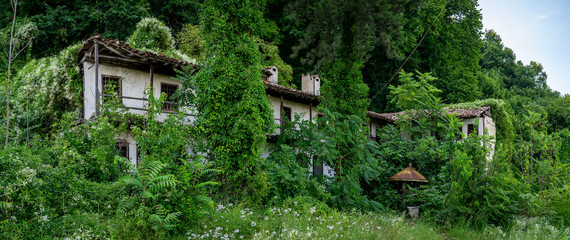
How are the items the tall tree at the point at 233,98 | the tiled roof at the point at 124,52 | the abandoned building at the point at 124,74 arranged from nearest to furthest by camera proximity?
the tall tree at the point at 233,98
the tiled roof at the point at 124,52
the abandoned building at the point at 124,74

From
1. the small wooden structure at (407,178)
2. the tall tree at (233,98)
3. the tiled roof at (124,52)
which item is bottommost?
the small wooden structure at (407,178)

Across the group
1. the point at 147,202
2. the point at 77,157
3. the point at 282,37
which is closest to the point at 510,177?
the point at 147,202

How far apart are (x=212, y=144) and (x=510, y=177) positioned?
715 cm

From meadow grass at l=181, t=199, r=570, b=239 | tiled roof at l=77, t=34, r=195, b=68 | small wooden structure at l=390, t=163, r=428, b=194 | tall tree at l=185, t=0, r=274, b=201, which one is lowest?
meadow grass at l=181, t=199, r=570, b=239

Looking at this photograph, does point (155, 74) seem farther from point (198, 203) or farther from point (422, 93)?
point (198, 203)

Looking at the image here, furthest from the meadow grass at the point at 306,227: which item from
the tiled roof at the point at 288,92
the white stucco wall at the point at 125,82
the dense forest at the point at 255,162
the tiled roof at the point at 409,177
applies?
the tiled roof at the point at 288,92

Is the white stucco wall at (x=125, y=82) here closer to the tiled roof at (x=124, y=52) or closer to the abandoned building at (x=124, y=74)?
the abandoned building at (x=124, y=74)

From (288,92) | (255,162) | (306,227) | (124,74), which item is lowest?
(306,227)

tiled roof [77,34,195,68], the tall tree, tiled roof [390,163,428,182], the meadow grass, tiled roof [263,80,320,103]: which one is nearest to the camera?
the meadow grass

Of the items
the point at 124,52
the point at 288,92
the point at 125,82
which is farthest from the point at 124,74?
the point at 288,92

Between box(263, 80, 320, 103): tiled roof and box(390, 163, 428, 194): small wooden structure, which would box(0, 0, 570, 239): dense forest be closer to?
box(390, 163, 428, 194): small wooden structure

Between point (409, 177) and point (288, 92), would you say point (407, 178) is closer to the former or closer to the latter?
point (409, 177)

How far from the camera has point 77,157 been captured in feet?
24.8

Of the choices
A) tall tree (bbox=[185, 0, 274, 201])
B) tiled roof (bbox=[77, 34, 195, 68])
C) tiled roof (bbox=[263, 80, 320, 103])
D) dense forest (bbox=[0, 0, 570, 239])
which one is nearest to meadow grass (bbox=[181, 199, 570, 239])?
dense forest (bbox=[0, 0, 570, 239])
